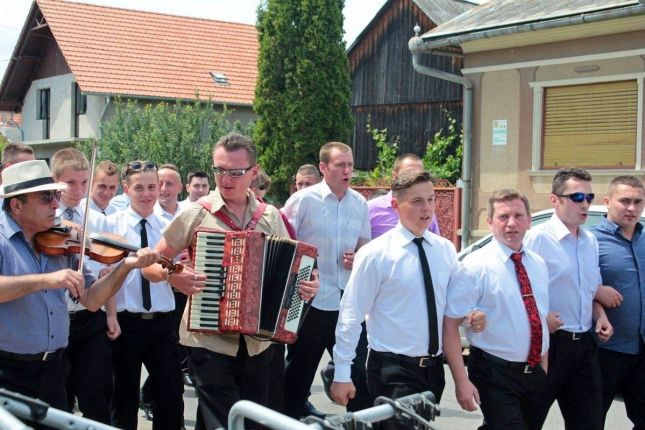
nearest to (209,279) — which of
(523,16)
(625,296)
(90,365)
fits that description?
(90,365)

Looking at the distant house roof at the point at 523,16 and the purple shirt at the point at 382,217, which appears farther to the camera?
the distant house roof at the point at 523,16

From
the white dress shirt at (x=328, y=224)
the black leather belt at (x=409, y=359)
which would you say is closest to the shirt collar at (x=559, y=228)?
the black leather belt at (x=409, y=359)

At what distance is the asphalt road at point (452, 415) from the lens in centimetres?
746

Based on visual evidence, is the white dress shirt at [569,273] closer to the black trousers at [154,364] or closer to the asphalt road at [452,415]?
the asphalt road at [452,415]

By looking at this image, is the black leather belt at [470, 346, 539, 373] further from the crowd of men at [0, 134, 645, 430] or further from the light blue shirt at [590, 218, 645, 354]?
the light blue shirt at [590, 218, 645, 354]

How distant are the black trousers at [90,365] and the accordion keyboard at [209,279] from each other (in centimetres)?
135

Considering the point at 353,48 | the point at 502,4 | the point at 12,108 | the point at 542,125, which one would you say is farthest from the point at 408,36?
the point at 12,108

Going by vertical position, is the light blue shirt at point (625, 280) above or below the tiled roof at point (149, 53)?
below

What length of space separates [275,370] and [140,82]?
28117 mm

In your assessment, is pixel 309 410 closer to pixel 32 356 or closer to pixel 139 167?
pixel 139 167

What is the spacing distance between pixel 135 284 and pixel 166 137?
1996cm

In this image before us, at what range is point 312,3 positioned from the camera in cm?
2378

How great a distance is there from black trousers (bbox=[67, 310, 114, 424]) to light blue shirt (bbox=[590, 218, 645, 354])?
3.24 meters

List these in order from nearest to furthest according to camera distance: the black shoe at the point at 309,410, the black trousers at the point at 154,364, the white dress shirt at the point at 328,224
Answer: the black trousers at the point at 154,364
the white dress shirt at the point at 328,224
the black shoe at the point at 309,410
